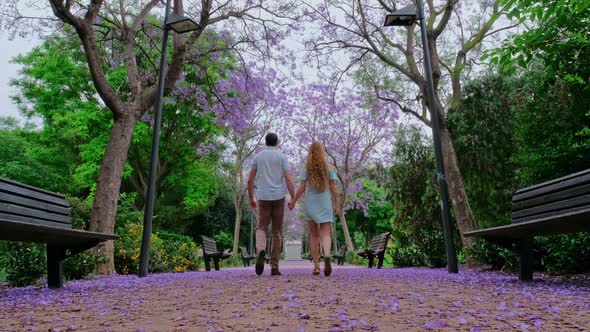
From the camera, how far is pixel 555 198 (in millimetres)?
5996

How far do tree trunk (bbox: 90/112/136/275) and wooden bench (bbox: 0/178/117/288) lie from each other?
2.80m

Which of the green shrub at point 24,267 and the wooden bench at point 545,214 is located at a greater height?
the wooden bench at point 545,214

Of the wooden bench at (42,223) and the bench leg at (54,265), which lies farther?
the bench leg at (54,265)

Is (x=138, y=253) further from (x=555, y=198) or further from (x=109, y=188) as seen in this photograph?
(x=555, y=198)

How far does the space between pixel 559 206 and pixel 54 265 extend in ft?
21.4

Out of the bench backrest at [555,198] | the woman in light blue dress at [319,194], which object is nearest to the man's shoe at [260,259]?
the woman in light blue dress at [319,194]

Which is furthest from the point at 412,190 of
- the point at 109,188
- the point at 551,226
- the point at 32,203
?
the point at 32,203

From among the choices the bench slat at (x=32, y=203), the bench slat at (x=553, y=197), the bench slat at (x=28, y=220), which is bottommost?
the bench slat at (x=553, y=197)

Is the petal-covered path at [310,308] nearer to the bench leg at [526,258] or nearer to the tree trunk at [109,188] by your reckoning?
the bench leg at [526,258]

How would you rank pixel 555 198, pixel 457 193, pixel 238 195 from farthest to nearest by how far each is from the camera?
pixel 238 195
pixel 457 193
pixel 555 198

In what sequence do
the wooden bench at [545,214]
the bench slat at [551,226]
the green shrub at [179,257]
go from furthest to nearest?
the green shrub at [179,257] < the wooden bench at [545,214] < the bench slat at [551,226]

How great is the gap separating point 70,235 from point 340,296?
3138 millimetres

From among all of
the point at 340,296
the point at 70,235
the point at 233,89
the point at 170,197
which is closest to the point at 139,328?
the point at 340,296

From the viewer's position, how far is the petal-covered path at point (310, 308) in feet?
11.5
